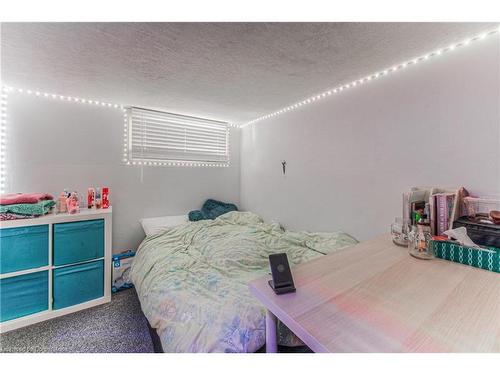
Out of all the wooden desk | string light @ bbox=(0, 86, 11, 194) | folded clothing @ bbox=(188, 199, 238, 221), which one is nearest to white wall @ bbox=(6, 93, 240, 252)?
string light @ bbox=(0, 86, 11, 194)

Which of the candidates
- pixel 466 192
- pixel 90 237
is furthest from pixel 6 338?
pixel 466 192

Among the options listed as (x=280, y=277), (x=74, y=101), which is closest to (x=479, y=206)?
(x=280, y=277)

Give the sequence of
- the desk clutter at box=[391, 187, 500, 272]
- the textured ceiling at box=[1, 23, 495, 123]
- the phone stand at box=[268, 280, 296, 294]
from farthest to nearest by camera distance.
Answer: the textured ceiling at box=[1, 23, 495, 123]
the desk clutter at box=[391, 187, 500, 272]
the phone stand at box=[268, 280, 296, 294]

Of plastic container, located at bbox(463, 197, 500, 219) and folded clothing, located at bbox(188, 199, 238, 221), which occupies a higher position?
plastic container, located at bbox(463, 197, 500, 219)

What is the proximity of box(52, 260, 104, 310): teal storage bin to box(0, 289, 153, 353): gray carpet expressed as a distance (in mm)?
119

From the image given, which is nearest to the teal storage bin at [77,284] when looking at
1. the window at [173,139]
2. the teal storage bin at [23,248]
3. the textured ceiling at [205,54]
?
the teal storage bin at [23,248]

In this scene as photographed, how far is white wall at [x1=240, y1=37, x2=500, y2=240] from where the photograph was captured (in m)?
1.18

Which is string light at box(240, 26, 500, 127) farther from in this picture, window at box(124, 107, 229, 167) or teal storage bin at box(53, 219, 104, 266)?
teal storage bin at box(53, 219, 104, 266)

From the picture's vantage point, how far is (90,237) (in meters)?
1.84

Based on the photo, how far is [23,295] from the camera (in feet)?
5.25

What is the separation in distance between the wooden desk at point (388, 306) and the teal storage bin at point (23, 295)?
6.53 feet

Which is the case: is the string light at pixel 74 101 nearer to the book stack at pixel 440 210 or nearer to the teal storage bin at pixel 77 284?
the teal storage bin at pixel 77 284

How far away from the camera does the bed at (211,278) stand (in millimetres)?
946

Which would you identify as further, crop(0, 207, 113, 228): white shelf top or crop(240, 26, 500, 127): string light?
crop(0, 207, 113, 228): white shelf top
